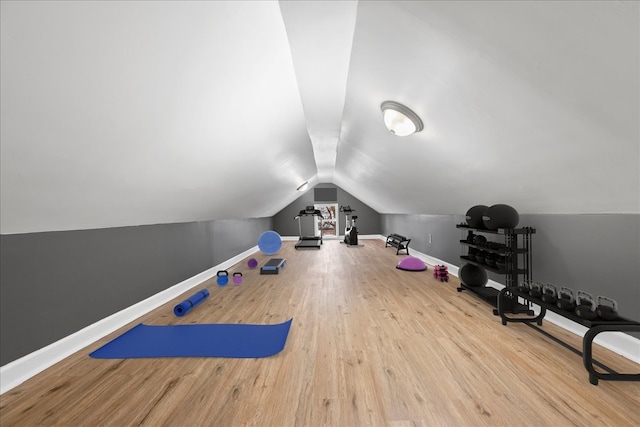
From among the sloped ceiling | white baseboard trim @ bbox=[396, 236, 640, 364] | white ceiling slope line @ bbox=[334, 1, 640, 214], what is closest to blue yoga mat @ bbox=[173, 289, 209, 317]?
the sloped ceiling

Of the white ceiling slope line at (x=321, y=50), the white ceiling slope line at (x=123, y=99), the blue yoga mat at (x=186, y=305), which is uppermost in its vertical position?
the white ceiling slope line at (x=321, y=50)

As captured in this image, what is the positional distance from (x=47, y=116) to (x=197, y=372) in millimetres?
1825

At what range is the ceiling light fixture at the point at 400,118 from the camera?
8.93 ft

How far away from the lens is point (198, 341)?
2.59 metres

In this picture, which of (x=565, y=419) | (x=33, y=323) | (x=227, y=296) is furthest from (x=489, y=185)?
(x=33, y=323)

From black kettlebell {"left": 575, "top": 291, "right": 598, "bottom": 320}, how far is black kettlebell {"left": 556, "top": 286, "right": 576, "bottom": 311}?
0.04 metres

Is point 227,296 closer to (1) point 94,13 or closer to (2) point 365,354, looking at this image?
(2) point 365,354

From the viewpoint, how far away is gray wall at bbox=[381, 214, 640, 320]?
216cm

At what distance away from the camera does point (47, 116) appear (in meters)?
1.42

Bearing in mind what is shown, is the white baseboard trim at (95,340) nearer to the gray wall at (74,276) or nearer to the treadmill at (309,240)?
the gray wall at (74,276)

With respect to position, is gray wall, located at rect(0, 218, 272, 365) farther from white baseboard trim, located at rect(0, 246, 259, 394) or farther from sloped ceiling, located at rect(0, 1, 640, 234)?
sloped ceiling, located at rect(0, 1, 640, 234)

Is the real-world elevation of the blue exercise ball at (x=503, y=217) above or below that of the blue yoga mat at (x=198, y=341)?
above

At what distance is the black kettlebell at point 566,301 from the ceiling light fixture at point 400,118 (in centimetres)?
181

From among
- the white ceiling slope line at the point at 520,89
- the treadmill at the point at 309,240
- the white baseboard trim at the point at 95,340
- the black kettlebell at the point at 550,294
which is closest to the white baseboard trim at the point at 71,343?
the white baseboard trim at the point at 95,340
